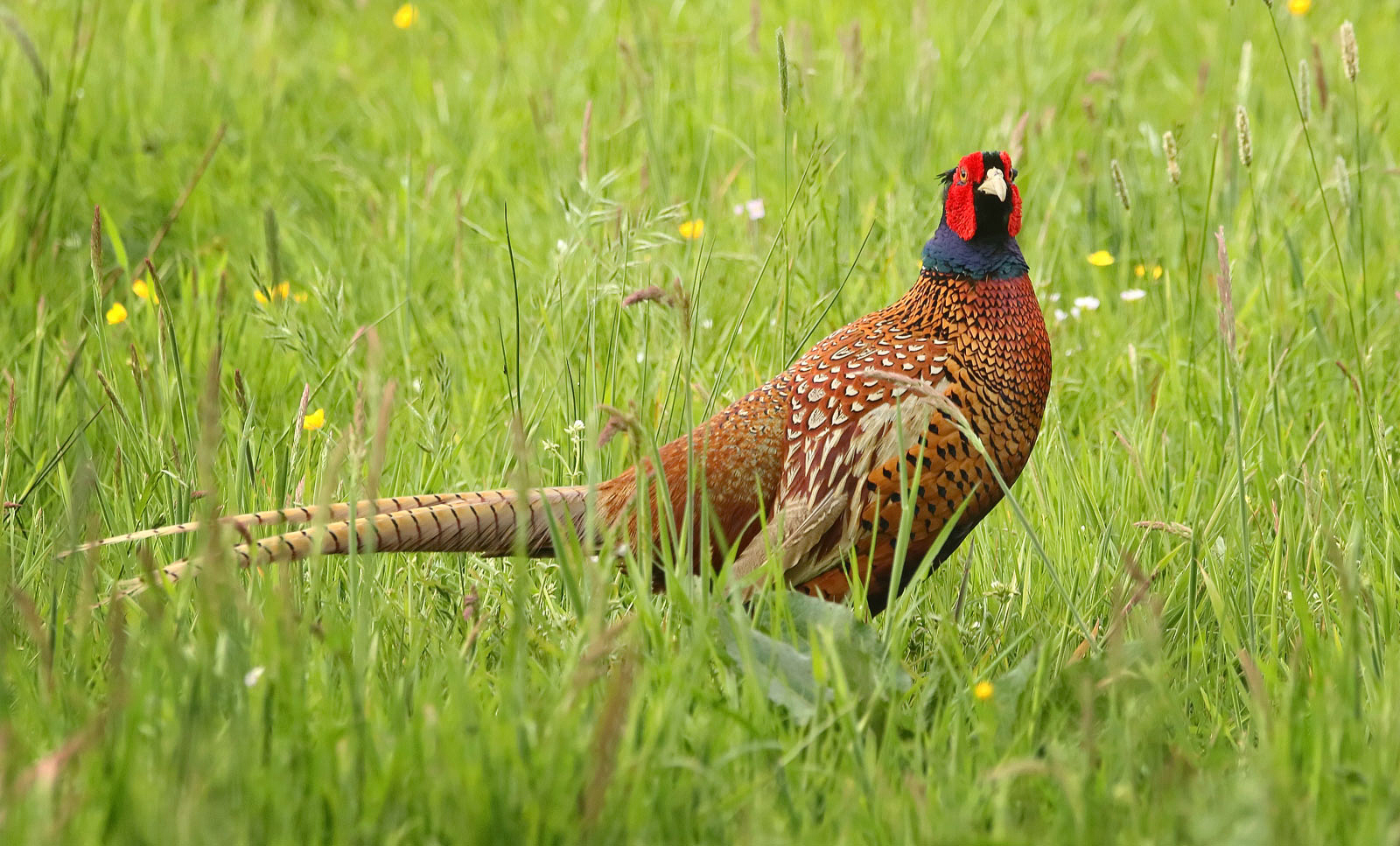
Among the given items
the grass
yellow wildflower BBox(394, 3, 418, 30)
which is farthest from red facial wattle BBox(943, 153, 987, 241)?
yellow wildflower BBox(394, 3, 418, 30)

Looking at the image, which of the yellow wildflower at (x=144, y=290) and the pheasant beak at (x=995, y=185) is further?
the yellow wildflower at (x=144, y=290)

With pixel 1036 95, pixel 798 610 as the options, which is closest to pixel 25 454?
pixel 798 610

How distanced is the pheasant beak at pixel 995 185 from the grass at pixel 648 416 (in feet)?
1.14

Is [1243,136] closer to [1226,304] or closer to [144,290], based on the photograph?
[1226,304]

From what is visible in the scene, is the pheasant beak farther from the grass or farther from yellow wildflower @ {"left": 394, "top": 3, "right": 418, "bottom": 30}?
yellow wildflower @ {"left": 394, "top": 3, "right": 418, "bottom": 30}

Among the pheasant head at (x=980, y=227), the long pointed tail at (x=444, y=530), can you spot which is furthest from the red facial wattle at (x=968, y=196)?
the long pointed tail at (x=444, y=530)

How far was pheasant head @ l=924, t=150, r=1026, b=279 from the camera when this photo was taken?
2830 millimetres

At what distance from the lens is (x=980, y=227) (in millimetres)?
2848

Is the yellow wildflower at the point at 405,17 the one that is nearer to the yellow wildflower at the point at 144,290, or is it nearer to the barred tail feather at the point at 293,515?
the yellow wildflower at the point at 144,290

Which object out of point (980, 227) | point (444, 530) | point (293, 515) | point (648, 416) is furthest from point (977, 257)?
point (293, 515)

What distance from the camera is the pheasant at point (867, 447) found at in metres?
2.56

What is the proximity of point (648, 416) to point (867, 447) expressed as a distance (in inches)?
31.9

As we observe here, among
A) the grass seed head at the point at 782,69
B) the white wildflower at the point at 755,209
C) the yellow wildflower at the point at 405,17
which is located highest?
the grass seed head at the point at 782,69

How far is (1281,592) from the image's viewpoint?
2.72 m
